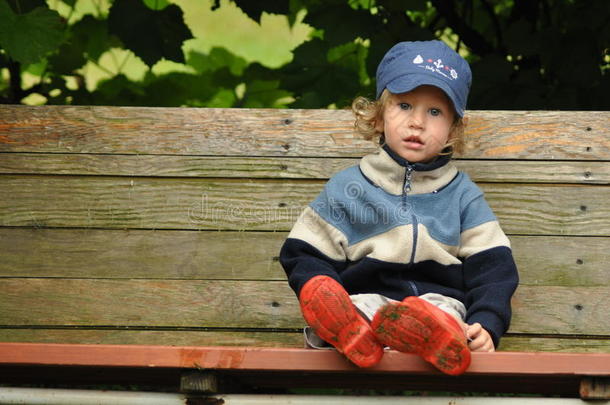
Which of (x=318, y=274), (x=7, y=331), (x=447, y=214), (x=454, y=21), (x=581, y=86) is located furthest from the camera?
(x=454, y=21)

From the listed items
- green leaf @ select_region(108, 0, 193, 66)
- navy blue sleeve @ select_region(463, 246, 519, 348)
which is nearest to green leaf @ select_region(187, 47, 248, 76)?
green leaf @ select_region(108, 0, 193, 66)

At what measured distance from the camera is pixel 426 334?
2.02m

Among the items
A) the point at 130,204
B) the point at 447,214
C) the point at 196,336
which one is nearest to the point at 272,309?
the point at 196,336

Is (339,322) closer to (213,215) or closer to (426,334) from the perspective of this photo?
(426,334)

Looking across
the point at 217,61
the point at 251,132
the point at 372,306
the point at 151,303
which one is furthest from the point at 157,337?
the point at 217,61

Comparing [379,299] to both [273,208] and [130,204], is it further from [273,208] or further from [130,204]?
[130,204]

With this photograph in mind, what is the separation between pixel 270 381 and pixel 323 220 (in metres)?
0.44

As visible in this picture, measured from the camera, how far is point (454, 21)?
406 cm

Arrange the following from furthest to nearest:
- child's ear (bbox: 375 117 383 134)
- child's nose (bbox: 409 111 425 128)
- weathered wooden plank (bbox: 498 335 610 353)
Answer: weathered wooden plank (bbox: 498 335 610 353) < child's ear (bbox: 375 117 383 134) < child's nose (bbox: 409 111 425 128)

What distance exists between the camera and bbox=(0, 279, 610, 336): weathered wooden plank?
10.2 feet

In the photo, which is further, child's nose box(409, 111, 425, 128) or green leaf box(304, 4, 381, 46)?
green leaf box(304, 4, 381, 46)

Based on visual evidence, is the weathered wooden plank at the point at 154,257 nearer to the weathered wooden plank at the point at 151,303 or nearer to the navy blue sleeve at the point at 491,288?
the weathered wooden plank at the point at 151,303

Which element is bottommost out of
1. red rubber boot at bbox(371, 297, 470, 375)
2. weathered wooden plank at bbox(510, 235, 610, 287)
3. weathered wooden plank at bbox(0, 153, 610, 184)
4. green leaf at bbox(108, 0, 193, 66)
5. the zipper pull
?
weathered wooden plank at bbox(510, 235, 610, 287)

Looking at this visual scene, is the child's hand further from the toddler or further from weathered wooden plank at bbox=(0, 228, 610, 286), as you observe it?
weathered wooden plank at bbox=(0, 228, 610, 286)
